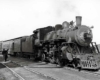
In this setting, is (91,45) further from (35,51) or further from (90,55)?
(35,51)

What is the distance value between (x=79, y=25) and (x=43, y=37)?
5.11 meters

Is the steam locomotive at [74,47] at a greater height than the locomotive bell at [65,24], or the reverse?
the locomotive bell at [65,24]

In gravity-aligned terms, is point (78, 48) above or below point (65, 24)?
below

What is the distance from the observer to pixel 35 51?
1612 centimetres

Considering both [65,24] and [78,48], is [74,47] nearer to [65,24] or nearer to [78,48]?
[78,48]

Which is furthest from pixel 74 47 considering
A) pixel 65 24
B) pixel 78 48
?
pixel 65 24

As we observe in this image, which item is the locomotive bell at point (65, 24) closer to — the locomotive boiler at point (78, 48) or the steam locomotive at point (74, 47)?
the steam locomotive at point (74, 47)

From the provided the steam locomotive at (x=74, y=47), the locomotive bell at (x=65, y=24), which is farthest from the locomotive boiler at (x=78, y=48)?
the locomotive bell at (x=65, y=24)

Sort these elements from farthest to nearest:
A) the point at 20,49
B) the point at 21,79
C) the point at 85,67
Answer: the point at 20,49, the point at 85,67, the point at 21,79

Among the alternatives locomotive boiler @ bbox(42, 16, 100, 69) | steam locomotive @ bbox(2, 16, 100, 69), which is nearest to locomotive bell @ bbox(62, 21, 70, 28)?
steam locomotive @ bbox(2, 16, 100, 69)

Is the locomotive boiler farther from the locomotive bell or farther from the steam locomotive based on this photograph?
the locomotive bell

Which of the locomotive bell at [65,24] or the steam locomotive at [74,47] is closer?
the steam locomotive at [74,47]

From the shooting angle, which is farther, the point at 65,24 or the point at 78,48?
the point at 65,24

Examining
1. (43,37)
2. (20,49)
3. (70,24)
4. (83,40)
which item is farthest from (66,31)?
(20,49)
